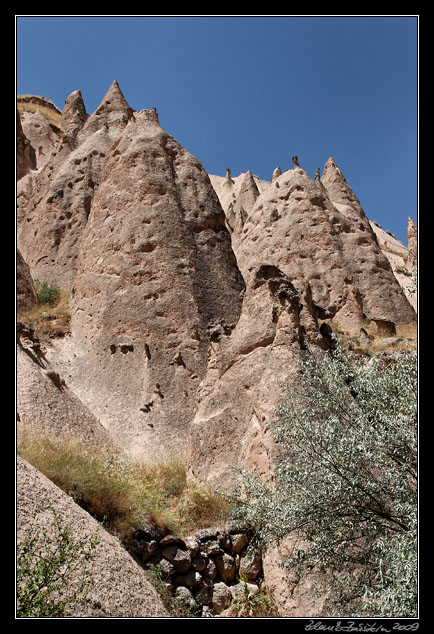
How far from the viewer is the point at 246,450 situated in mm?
8484

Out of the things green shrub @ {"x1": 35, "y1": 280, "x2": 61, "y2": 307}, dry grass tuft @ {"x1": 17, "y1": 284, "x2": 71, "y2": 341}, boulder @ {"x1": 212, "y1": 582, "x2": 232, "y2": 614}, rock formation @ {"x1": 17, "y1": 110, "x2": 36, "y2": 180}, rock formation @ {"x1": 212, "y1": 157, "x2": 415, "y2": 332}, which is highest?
rock formation @ {"x1": 17, "y1": 110, "x2": 36, "y2": 180}

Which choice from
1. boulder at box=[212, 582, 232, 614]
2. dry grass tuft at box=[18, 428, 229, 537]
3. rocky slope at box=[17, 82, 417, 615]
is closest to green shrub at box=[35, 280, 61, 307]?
rocky slope at box=[17, 82, 417, 615]

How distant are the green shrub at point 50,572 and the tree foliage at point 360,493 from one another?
84.1 inches

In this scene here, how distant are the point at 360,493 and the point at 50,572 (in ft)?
9.90

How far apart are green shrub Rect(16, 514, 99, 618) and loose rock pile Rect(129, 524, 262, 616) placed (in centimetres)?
150

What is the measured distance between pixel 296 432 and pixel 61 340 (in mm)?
8825

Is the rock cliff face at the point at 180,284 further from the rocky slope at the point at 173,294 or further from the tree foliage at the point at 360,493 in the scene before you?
the tree foliage at the point at 360,493

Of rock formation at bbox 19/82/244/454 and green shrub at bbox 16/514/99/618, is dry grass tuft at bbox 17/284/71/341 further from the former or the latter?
green shrub at bbox 16/514/99/618

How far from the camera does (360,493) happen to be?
5812 mm

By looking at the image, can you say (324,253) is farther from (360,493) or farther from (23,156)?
(23,156)

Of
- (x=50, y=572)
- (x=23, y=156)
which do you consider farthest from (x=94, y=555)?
(x=23, y=156)

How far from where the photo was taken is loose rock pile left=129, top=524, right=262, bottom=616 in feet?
22.1

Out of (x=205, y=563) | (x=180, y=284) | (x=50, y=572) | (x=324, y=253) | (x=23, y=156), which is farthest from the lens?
(x=23, y=156)

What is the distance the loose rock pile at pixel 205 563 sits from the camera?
6.75 meters
